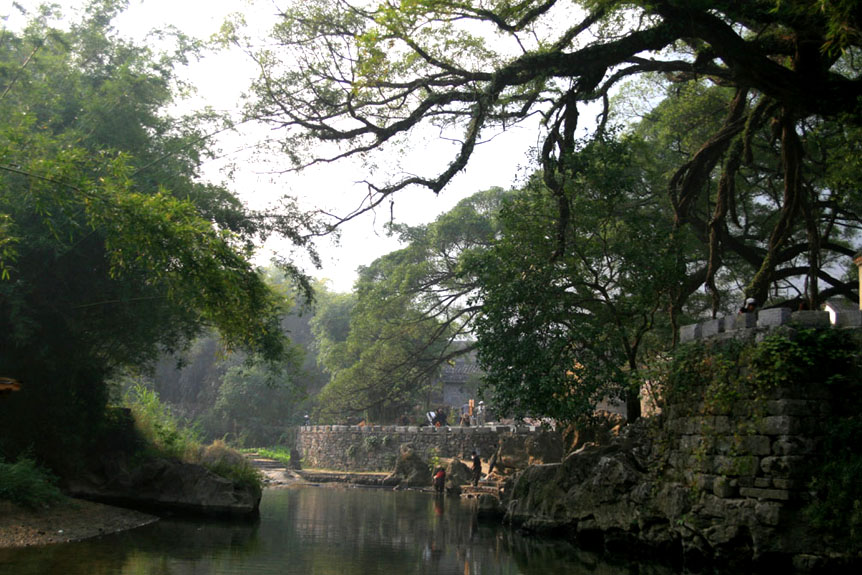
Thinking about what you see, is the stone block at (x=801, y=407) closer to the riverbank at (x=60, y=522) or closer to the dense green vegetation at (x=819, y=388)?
the dense green vegetation at (x=819, y=388)

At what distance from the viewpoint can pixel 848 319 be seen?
9391 millimetres

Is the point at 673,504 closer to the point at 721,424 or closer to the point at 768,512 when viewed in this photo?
the point at 721,424

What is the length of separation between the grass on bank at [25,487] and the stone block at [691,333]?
9.69 meters

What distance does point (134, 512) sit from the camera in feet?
41.8

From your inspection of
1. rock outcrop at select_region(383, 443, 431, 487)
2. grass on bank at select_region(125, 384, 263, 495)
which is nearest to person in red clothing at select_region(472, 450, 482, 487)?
rock outcrop at select_region(383, 443, 431, 487)

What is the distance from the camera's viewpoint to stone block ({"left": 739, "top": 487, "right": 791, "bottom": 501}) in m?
8.98

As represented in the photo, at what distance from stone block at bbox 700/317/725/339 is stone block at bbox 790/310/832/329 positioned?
3.65 feet

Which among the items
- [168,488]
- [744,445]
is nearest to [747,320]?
[744,445]

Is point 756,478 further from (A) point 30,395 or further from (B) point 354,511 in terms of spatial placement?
(A) point 30,395

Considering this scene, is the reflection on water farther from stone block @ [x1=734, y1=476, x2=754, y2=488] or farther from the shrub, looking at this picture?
the shrub

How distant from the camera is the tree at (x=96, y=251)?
397 inches

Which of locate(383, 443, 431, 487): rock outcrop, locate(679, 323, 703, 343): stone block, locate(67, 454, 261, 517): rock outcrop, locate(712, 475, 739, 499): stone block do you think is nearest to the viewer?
locate(712, 475, 739, 499): stone block

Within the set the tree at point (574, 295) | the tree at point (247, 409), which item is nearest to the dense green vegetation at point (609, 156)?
the tree at point (574, 295)

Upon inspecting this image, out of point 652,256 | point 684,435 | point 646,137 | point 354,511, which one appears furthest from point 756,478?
point 646,137
